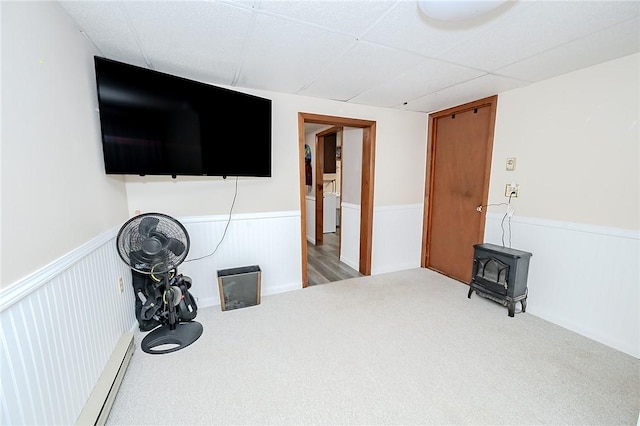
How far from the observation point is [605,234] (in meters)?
1.96

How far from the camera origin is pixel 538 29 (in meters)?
1.46

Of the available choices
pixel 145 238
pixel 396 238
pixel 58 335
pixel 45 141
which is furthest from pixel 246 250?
pixel 396 238

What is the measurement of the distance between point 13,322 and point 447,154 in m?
3.75

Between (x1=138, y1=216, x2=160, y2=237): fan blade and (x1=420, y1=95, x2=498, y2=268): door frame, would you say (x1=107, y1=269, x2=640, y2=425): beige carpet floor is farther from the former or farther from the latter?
(x1=420, y1=95, x2=498, y2=268): door frame

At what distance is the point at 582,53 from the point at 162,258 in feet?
10.7

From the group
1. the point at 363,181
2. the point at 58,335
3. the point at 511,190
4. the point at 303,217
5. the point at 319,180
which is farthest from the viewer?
the point at 319,180

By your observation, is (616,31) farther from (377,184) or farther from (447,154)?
(377,184)

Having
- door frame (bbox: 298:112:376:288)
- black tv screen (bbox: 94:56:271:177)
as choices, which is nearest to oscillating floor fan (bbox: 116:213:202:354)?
black tv screen (bbox: 94:56:271:177)

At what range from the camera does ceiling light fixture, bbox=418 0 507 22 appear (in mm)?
1126

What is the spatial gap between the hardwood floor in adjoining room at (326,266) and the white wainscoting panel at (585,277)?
1.86 meters

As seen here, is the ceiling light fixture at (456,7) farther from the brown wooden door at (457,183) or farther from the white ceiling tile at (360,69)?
the brown wooden door at (457,183)

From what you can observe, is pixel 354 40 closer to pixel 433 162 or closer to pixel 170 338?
pixel 433 162

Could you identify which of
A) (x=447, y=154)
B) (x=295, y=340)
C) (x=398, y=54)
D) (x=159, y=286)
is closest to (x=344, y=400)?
(x=295, y=340)

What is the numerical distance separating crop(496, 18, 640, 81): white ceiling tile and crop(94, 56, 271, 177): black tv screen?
212cm
